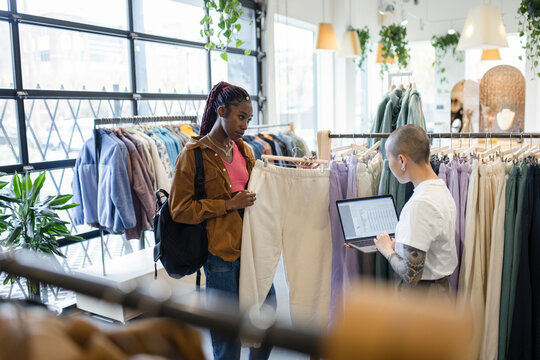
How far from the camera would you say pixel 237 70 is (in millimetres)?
6461

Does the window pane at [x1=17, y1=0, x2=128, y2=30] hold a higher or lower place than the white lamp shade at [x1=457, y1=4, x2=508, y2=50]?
higher

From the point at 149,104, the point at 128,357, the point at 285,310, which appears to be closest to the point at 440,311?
the point at 128,357

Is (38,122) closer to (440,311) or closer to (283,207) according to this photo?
(283,207)

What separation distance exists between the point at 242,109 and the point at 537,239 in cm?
143

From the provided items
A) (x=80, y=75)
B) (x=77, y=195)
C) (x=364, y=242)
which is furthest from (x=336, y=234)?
(x=80, y=75)

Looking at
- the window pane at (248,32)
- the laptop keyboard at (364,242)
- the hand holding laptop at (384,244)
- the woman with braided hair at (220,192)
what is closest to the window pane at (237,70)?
the window pane at (248,32)

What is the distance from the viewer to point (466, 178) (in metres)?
2.31

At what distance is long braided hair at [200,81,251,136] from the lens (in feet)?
7.29

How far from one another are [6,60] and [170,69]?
196 centimetres

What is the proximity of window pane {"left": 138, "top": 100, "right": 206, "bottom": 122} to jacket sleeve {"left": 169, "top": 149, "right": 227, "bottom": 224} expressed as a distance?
2.98 meters

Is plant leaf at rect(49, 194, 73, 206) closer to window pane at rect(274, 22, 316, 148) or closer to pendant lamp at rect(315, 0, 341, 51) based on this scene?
pendant lamp at rect(315, 0, 341, 51)

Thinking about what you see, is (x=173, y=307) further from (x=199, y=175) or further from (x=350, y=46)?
(x=350, y=46)

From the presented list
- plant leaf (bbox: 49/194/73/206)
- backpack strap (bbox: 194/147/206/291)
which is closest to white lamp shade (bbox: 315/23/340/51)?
plant leaf (bbox: 49/194/73/206)

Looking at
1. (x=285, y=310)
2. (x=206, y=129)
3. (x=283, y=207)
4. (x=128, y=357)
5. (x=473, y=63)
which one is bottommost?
(x=285, y=310)
